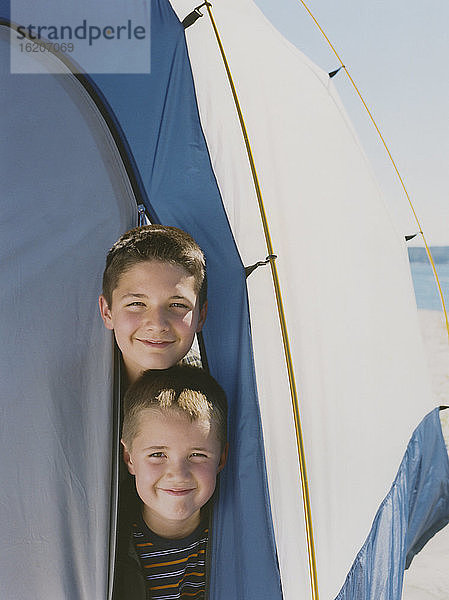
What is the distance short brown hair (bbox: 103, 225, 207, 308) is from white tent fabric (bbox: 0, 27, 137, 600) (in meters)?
0.05

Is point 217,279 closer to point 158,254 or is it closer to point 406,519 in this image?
point 158,254

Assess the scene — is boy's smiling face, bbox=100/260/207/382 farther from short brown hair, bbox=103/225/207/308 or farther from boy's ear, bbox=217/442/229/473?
boy's ear, bbox=217/442/229/473

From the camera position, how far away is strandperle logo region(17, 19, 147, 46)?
1.37 metres

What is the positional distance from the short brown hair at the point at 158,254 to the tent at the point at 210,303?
0.03 m

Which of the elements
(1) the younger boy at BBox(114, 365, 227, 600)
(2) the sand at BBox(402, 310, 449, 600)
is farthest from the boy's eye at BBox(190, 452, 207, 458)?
(2) the sand at BBox(402, 310, 449, 600)

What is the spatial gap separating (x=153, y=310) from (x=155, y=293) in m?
0.03

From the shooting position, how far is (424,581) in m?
2.10

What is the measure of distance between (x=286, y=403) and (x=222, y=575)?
1.11 feet

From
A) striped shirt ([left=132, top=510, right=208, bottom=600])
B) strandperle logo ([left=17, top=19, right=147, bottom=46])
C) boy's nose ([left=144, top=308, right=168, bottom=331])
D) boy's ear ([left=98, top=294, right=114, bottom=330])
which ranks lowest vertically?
striped shirt ([left=132, top=510, right=208, bottom=600])

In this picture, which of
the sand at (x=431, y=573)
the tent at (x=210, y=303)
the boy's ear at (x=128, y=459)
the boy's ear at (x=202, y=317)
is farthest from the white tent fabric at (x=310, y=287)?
the sand at (x=431, y=573)

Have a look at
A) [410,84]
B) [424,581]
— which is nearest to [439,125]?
[410,84]

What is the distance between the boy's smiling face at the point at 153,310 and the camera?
4.61ft

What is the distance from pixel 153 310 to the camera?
4.62 feet

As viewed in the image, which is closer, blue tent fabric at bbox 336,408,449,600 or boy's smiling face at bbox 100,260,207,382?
boy's smiling face at bbox 100,260,207,382
